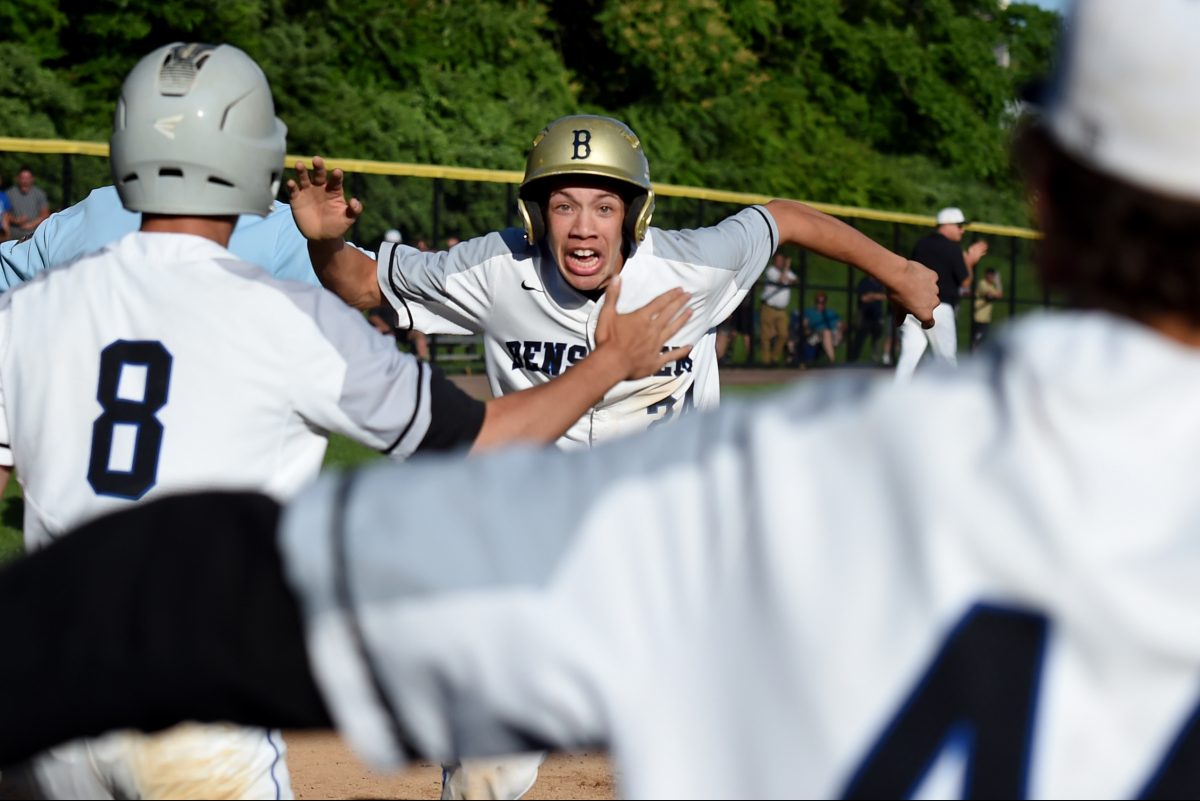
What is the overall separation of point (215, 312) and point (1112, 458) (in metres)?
2.27

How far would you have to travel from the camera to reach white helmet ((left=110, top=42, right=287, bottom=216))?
321 cm

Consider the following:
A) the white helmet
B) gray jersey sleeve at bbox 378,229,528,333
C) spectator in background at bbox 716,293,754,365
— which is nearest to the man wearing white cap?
spectator in background at bbox 716,293,754,365

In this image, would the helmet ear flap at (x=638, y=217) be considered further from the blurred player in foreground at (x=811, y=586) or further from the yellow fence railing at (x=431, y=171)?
the yellow fence railing at (x=431, y=171)

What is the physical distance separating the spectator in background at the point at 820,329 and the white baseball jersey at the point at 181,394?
83.4 feet

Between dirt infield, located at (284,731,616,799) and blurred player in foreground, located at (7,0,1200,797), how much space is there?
4744 mm

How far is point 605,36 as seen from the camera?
119 ft

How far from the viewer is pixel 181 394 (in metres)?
3.09

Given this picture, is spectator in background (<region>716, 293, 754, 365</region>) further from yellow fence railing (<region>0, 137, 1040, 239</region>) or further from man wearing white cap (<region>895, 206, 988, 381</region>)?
man wearing white cap (<region>895, 206, 988, 381</region>)

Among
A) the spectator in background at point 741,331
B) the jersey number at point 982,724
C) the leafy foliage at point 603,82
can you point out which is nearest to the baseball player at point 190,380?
the jersey number at point 982,724

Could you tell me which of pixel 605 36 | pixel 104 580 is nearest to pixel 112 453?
pixel 104 580

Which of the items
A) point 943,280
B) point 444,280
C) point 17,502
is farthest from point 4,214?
point 444,280

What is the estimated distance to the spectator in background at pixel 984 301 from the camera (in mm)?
31531

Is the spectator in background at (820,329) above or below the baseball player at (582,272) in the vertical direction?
below

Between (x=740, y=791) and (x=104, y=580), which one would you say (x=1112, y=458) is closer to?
(x=740, y=791)
